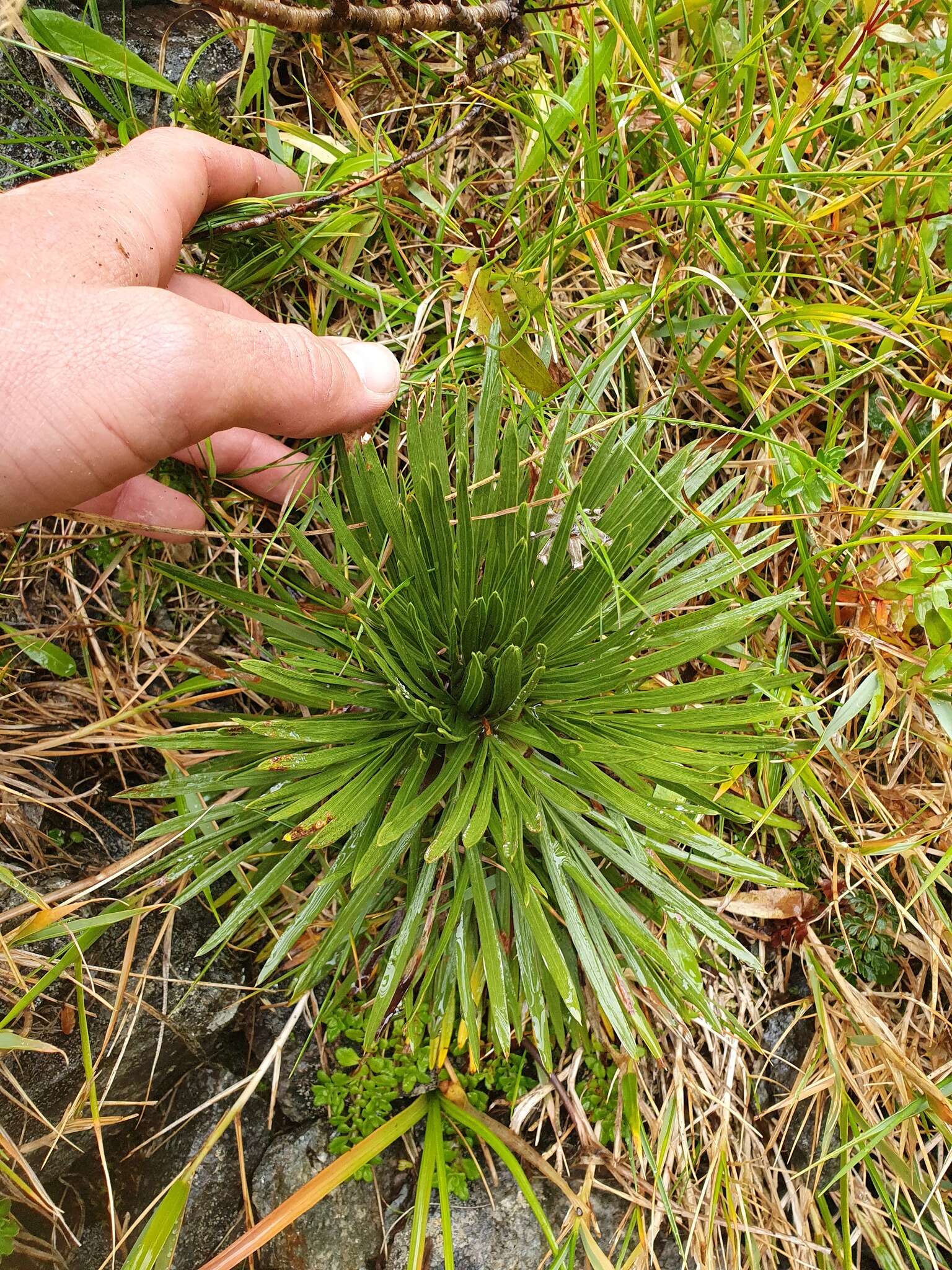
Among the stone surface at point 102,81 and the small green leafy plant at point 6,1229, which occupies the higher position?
the stone surface at point 102,81

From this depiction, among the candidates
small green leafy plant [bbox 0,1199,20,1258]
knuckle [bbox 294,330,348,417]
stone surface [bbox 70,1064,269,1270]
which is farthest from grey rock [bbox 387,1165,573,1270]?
knuckle [bbox 294,330,348,417]

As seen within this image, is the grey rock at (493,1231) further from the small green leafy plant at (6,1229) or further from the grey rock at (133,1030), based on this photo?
the small green leafy plant at (6,1229)

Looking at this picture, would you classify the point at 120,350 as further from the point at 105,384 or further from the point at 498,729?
the point at 498,729

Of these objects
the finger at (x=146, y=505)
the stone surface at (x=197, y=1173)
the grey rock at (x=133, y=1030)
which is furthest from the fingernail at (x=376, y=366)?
the stone surface at (x=197, y=1173)

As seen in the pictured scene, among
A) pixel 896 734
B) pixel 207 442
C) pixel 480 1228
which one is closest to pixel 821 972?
pixel 896 734

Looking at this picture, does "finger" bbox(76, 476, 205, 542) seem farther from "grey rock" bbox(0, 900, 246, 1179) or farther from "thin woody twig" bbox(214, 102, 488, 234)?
"grey rock" bbox(0, 900, 246, 1179)

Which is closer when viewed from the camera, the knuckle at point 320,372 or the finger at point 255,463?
the knuckle at point 320,372

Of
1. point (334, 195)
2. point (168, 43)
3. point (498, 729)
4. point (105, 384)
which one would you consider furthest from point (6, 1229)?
point (168, 43)

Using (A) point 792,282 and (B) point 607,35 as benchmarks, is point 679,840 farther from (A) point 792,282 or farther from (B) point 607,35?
(B) point 607,35
